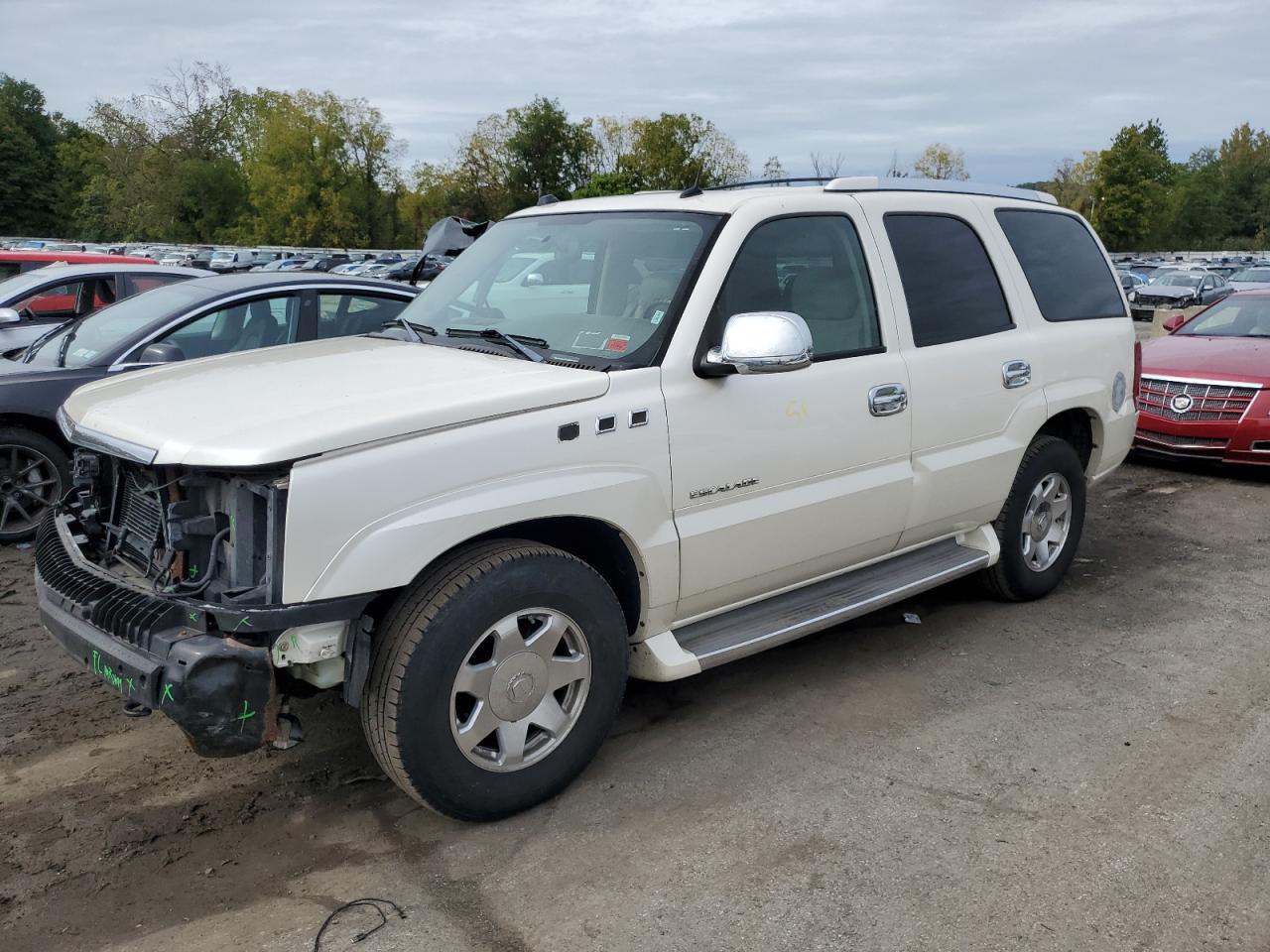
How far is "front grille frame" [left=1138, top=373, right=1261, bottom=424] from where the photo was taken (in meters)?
8.43

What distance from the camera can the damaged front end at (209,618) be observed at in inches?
116

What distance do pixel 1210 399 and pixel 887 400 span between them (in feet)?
18.2

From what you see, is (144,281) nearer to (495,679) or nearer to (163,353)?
(163,353)

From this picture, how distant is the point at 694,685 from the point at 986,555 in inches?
62.2

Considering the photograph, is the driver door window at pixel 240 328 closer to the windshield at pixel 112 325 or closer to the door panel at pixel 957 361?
the windshield at pixel 112 325

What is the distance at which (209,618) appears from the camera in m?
3.07

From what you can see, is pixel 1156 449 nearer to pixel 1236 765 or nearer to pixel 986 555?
pixel 986 555

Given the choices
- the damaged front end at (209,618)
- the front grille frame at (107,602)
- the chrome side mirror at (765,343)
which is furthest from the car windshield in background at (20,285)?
the chrome side mirror at (765,343)

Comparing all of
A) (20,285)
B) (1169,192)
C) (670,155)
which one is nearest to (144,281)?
(20,285)

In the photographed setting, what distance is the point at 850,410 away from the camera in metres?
4.23

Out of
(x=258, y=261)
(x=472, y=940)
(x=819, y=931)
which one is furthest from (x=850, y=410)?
Result: (x=258, y=261)

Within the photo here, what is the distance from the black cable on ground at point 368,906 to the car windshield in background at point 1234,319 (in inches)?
368

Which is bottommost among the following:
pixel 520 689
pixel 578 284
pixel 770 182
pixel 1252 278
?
pixel 520 689

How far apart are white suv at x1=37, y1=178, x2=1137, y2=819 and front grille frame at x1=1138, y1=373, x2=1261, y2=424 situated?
13.5ft
